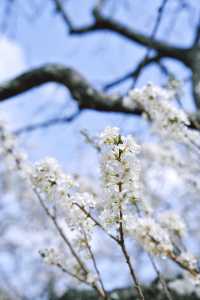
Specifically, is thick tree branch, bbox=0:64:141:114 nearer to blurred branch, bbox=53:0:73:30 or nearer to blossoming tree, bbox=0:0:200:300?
blossoming tree, bbox=0:0:200:300

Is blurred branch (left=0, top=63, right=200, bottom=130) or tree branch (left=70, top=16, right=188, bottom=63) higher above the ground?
tree branch (left=70, top=16, right=188, bottom=63)

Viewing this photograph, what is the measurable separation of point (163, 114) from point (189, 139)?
16cm

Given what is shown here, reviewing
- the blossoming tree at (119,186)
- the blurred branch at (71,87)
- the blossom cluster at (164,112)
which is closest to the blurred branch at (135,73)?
the blossoming tree at (119,186)

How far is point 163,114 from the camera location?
6.06 feet

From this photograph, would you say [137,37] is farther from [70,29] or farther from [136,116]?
[136,116]

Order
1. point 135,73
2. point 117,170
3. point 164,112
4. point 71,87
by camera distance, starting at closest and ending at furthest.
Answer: point 117,170 < point 164,112 < point 71,87 < point 135,73

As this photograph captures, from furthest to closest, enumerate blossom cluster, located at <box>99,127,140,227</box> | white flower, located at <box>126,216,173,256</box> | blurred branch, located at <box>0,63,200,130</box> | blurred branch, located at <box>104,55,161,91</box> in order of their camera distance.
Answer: blurred branch, located at <box>104,55,161,91</box> → blurred branch, located at <box>0,63,200,130</box> → white flower, located at <box>126,216,173,256</box> → blossom cluster, located at <box>99,127,140,227</box>

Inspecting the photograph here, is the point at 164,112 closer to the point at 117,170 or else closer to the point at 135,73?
the point at 117,170

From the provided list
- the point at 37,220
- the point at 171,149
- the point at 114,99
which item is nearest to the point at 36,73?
the point at 114,99

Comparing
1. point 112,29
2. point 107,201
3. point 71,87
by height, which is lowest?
point 71,87

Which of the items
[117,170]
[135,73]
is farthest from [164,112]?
[135,73]

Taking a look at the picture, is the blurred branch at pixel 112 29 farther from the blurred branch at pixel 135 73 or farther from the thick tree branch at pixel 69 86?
the thick tree branch at pixel 69 86

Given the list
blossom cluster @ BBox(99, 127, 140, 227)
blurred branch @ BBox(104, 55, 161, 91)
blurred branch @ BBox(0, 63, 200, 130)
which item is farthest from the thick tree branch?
blossom cluster @ BBox(99, 127, 140, 227)

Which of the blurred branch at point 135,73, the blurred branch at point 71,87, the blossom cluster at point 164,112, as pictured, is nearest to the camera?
the blossom cluster at point 164,112
